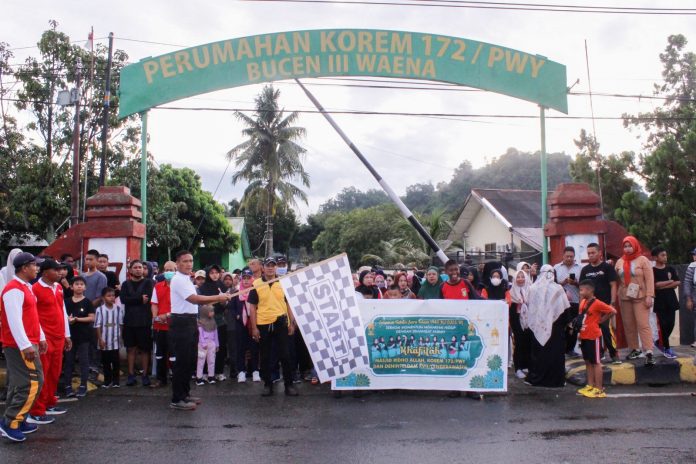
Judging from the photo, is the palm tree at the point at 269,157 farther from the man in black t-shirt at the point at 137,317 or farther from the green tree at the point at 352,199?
the green tree at the point at 352,199

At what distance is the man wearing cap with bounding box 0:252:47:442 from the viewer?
600 cm

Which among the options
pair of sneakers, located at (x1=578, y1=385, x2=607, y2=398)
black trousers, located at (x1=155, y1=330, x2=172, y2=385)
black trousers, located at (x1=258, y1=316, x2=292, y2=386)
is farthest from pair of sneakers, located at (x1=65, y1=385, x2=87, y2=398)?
pair of sneakers, located at (x1=578, y1=385, x2=607, y2=398)

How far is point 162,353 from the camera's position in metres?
9.10

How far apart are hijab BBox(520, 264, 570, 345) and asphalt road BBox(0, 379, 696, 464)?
2.68 ft

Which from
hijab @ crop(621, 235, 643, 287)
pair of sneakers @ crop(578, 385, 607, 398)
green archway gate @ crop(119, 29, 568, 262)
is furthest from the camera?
green archway gate @ crop(119, 29, 568, 262)

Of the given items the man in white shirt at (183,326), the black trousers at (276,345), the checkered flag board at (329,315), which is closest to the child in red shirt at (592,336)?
the checkered flag board at (329,315)

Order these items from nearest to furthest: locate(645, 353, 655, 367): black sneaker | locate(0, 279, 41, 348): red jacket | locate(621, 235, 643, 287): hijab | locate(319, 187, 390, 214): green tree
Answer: locate(0, 279, 41, 348): red jacket
locate(645, 353, 655, 367): black sneaker
locate(621, 235, 643, 287): hijab
locate(319, 187, 390, 214): green tree

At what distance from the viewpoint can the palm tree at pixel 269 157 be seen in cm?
3697

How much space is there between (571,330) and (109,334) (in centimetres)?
674

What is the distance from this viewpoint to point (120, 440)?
20.0ft

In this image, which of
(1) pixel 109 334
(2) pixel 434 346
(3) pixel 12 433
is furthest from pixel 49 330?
(2) pixel 434 346

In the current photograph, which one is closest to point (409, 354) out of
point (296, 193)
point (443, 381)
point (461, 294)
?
point (443, 381)

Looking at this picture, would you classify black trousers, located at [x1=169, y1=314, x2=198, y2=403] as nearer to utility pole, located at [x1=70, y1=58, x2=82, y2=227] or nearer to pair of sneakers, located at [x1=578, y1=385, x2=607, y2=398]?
pair of sneakers, located at [x1=578, y1=385, x2=607, y2=398]

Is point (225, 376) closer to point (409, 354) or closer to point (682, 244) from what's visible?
point (409, 354)
